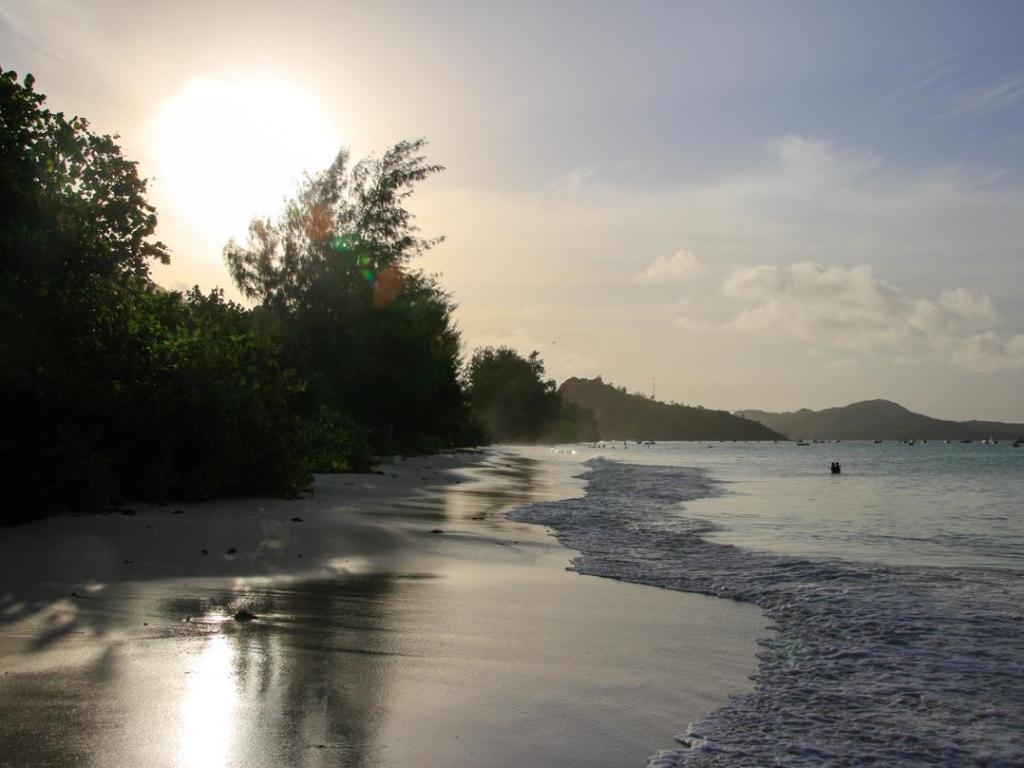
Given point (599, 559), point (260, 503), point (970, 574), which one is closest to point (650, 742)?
point (599, 559)

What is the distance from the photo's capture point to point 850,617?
8164mm

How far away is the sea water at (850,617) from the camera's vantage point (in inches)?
188

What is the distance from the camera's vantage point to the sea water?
4.79 metres

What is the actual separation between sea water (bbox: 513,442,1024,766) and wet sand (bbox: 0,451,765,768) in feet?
1.35

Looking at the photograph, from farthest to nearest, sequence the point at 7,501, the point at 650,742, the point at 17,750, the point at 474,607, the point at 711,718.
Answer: the point at 7,501 < the point at 474,607 < the point at 711,718 < the point at 650,742 < the point at 17,750

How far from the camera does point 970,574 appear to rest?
36.8 ft

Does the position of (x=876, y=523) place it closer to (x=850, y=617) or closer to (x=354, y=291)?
(x=850, y=617)

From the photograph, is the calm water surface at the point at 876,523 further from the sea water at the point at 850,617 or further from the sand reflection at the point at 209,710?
the sand reflection at the point at 209,710

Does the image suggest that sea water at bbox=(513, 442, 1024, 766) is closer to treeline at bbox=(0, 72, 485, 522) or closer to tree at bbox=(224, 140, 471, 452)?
treeline at bbox=(0, 72, 485, 522)

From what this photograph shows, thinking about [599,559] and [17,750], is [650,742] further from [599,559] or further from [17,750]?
[599,559]

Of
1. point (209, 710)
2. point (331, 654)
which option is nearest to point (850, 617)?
point (331, 654)

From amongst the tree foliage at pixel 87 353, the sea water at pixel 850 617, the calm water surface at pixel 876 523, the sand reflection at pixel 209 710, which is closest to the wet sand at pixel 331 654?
the sand reflection at pixel 209 710

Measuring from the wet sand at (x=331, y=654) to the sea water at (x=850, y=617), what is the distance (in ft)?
1.35

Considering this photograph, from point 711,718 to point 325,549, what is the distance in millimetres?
7111
